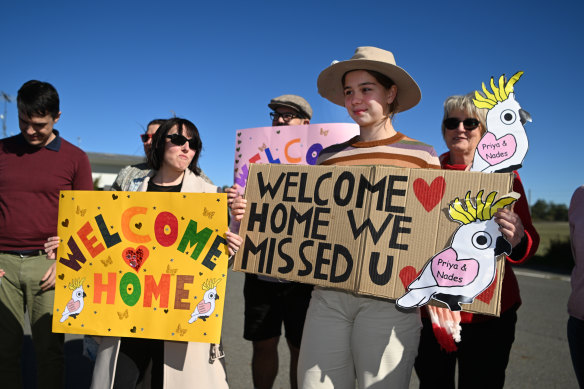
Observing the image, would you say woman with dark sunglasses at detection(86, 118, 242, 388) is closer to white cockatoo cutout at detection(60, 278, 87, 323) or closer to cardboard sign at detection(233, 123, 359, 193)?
white cockatoo cutout at detection(60, 278, 87, 323)

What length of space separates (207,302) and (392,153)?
3.92 ft

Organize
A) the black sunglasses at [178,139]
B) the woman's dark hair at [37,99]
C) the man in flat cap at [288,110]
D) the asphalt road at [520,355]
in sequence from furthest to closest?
the asphalt road at [520,355], the man in flat cap at [288,110], the woman's dark hair at [37,99], the black sunglasses at [178,139]

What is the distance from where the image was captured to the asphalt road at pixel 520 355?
11.6 feet

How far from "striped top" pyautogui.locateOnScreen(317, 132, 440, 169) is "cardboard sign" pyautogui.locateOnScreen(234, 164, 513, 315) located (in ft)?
0.41

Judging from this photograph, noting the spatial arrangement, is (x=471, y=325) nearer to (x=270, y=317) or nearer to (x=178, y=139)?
(x=270, y=317)

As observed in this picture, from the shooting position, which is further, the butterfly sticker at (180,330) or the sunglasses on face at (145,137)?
the sunglasses on face at (145,137)

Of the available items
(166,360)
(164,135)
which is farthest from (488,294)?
(164,135)

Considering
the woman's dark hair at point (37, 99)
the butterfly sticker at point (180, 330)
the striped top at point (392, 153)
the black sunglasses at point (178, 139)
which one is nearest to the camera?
the striped top at point (392, 153)

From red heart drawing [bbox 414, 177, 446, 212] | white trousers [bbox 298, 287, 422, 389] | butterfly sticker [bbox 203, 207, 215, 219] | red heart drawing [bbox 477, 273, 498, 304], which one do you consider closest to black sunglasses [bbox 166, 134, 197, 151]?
butterfly sticker [bbox 203, 207, 215, 219]

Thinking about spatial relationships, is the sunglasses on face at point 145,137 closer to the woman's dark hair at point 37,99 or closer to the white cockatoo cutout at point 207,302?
the woman's dark hair at point 37,99

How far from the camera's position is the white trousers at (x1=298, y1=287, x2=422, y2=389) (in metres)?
1.70

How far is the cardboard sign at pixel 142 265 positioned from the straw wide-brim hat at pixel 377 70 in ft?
3.05

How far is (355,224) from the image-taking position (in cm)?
182

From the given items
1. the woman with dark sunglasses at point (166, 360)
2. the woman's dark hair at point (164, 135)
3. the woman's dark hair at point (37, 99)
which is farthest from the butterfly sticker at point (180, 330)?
the woman's dark hair at point (37, 99)
